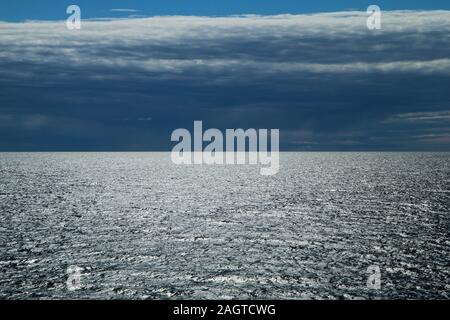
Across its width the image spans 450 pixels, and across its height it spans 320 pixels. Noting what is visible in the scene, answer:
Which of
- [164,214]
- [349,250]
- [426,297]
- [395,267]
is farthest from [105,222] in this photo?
[426,297]

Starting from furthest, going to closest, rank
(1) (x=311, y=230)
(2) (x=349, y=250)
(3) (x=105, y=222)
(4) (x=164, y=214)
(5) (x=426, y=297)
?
(4) (x=164, y=214) → (3) (x=105, y=222) → (1) (x=311, y=230) → (2) (x=349, y=250) → (5) (x=426, y=297)

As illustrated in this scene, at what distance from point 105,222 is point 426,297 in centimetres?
5066

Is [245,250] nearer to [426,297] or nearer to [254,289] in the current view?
[254,289]

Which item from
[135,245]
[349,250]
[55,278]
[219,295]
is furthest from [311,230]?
[55,278]

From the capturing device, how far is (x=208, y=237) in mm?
60688

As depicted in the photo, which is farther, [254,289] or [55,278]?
[55,278]

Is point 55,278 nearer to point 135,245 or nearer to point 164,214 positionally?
point 135,245
